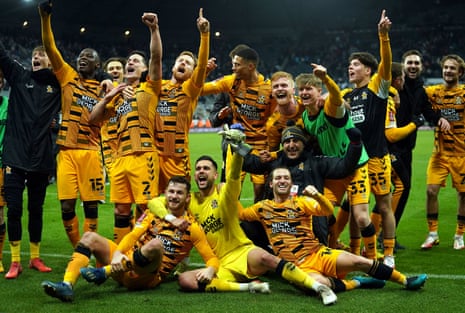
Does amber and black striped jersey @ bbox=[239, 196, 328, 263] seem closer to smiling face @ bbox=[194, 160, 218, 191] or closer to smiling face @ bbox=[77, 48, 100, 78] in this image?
smiling face @ bbox=[194, 160, 218, 191]

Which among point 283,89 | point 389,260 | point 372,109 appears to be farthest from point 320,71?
point 389,260

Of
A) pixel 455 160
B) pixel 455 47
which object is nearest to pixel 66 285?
pixel 455 160

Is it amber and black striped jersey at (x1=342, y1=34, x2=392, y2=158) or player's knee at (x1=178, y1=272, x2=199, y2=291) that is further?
amber and black striped jersey at (x1=342, y1=34, x2=392, y2=158)

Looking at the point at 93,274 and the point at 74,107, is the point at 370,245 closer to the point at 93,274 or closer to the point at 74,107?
the point at 93,274

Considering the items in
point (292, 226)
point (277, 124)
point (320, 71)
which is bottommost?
point (292, 226)

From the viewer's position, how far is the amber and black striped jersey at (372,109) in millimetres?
6578

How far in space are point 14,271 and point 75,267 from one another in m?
1.29

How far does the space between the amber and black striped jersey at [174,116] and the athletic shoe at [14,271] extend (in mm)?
1879

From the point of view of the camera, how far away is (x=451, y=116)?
26.8ft

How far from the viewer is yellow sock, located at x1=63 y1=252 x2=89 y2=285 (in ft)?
17.4

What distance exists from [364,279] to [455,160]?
125 inches

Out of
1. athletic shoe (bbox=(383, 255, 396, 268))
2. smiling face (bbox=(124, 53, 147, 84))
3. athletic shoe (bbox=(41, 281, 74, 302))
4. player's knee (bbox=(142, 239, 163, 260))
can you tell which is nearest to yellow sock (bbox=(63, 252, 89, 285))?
athletic shoe (bbox=(41, 281, 74, 302))

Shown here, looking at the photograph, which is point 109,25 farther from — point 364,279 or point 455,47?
point 364,279

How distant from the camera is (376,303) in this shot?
5113 millimetres
